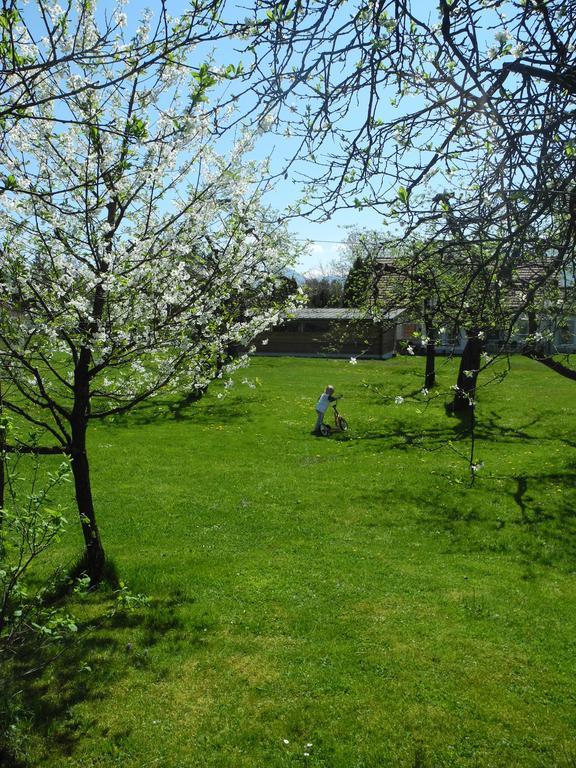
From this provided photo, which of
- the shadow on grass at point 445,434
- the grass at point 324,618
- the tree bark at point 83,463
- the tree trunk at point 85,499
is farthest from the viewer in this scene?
the shadow on grass at point 445,434

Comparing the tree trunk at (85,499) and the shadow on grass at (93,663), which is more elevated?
the tree trunk at (85,499)

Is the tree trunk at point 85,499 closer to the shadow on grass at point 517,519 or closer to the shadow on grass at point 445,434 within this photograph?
the shadow on grass at point 517,519

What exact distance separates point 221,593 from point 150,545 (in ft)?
6.96

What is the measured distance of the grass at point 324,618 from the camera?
16.4 ft

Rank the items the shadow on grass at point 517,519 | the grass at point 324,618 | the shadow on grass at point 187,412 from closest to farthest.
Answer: the grass at point 324,618, the shadow on grass at point 517,519, the shadow on grass at point 187,412

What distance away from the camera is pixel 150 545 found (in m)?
9.36

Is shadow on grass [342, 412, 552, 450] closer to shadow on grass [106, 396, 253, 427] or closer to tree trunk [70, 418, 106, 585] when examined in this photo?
shadow on grass [106, 396, 253, 427]

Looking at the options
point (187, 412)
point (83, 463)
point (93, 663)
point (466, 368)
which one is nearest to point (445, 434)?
point (466, 368)

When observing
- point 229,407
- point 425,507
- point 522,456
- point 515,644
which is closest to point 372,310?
point 515,644

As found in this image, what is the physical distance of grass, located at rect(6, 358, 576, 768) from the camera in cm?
499

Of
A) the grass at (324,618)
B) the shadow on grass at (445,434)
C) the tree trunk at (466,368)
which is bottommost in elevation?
the grass at (324,618)

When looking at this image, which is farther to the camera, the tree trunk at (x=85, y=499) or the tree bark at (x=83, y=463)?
the tree trunk at (x=85, y=499)

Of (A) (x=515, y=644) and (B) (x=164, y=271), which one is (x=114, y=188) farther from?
(A) (x=515, y=644)

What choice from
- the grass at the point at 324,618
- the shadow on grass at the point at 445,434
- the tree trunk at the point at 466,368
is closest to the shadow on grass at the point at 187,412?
the grass at the point at 324,618
